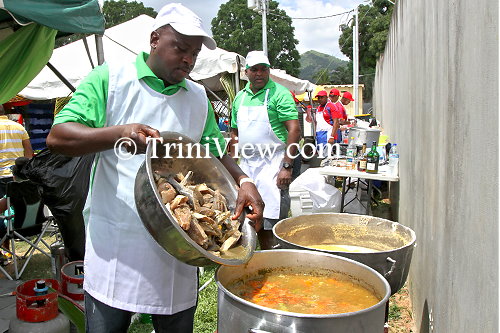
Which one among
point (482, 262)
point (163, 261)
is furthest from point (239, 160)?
point (482, 262)

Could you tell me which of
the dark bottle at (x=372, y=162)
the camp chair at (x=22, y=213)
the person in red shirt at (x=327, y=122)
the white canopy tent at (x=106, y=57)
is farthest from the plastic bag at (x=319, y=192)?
the person in red shirt at (x=327, y=122)

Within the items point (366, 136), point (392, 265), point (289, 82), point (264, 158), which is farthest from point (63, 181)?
point (289, 82)

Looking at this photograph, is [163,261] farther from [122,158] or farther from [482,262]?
[482,262]

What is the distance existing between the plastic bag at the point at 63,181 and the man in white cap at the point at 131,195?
73.6 inches

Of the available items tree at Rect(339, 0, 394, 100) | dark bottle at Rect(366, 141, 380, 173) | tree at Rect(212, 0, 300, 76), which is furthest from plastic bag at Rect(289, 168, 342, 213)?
tree at Rect(212, 0, 300, 76)

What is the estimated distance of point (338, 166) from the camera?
20.4 feet

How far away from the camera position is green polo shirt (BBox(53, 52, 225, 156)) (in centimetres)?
182

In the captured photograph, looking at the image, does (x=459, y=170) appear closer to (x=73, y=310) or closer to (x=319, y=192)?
(x=73, y=310)

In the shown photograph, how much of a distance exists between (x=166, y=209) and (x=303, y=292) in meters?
0.87

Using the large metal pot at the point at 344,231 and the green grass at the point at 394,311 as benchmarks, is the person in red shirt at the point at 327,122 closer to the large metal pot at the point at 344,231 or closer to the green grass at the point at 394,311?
the green grass at the point at 394,311

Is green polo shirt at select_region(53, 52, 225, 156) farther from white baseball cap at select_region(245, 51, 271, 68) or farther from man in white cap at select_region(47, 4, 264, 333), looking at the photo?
white baseball cap at select_region(245, 51, 271, 68)

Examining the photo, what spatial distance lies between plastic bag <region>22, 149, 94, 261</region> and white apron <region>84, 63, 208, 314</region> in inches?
74.4

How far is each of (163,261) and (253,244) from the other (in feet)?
1.38

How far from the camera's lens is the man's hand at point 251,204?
6.51 feet
